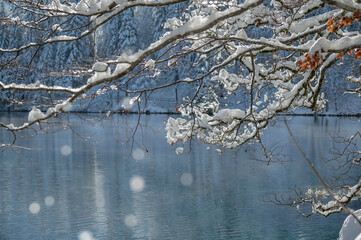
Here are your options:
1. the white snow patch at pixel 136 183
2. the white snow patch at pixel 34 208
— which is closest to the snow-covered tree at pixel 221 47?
the white snow patch at pixel 34 208

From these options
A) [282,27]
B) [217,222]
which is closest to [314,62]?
[282,27]

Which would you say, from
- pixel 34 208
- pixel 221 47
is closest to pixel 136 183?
pixel 34 208

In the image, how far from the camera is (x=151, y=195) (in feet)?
62.5

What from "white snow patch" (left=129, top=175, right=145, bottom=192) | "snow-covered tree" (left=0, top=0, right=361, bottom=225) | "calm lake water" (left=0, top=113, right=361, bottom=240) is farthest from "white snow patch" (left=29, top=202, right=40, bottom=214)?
"snow-covered tree" (left=0, top=0, right=361, bottom=225)

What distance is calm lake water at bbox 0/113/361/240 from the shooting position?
14766 mm

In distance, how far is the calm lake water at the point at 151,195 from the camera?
581 inches

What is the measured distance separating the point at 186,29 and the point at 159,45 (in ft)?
1.11

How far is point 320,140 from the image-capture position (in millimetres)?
33406

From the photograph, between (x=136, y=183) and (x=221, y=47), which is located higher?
(x=221, y=47)

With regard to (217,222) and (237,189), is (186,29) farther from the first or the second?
(237,189)

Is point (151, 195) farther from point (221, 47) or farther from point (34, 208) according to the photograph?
point (221, 47)

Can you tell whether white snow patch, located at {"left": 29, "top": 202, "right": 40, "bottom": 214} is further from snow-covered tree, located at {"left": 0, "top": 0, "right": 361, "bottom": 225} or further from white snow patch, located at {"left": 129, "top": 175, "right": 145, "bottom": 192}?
snow-covered tree, located at {"left": 0, "top": 0, "right": 361, "bottom": 225}

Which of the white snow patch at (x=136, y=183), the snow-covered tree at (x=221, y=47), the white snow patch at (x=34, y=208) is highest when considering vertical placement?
the snow-covered tree at (x=221, y=47)

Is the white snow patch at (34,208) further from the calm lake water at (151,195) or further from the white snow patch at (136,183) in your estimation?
the white snow patch at (136,183)
